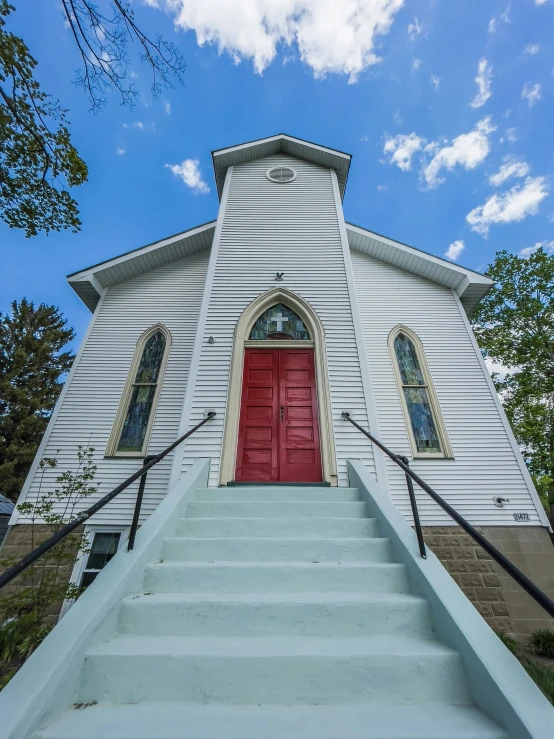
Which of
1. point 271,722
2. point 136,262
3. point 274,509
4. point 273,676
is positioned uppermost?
point 136,262

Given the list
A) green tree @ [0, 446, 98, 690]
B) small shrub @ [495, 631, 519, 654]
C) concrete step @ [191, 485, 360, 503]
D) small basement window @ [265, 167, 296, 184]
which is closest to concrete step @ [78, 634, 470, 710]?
concrete step @ [191, 485, 360, 503]

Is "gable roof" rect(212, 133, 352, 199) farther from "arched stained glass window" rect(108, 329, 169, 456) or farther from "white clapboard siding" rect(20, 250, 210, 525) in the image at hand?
"arched stained glass window" rect(108, 329, 169, 456)

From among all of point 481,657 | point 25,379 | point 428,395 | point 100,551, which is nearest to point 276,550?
point 481,657

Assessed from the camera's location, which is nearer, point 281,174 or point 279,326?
point 279,326

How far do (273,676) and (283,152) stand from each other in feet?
33.8

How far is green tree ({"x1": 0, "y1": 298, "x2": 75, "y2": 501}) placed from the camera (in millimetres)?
13680

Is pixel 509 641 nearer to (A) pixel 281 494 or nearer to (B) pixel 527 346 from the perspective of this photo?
(A) pixel 281 494

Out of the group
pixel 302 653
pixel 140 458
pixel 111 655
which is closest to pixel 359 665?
pixel 302 653

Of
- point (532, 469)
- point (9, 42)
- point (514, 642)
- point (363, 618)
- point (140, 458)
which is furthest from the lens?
point (532, 469)

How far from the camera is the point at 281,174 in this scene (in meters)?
8.10

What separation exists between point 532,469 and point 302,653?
1287 centimetres

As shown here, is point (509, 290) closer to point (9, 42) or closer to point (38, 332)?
point (9, 42)

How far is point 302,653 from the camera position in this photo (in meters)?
1.69

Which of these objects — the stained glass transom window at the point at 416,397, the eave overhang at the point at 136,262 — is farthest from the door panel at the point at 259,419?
the eave overhang at the point at 136,262
